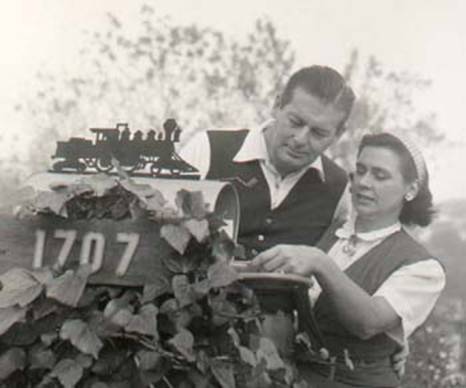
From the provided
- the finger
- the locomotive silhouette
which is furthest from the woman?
the locomotive silhouette

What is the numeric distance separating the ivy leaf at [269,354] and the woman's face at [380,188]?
19.5 inches

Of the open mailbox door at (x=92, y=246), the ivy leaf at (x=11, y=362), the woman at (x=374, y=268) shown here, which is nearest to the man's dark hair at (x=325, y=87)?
the woman at (x=374, y=268)

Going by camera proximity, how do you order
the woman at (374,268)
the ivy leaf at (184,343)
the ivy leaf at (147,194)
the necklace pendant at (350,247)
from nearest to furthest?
the ivy leaf at (184,343) → the ivy leaf at (147,194) → the woman at (374,268) → the necklace pendant at (350,247)

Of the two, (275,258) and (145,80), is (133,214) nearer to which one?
(275,258)

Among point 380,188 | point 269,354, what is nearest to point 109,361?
point 269,354

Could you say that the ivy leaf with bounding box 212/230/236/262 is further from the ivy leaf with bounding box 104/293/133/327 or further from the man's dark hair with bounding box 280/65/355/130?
the man's dark hair with bounding box 280/65/355/130

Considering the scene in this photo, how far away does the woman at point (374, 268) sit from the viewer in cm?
176

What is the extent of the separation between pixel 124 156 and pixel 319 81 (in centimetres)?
52

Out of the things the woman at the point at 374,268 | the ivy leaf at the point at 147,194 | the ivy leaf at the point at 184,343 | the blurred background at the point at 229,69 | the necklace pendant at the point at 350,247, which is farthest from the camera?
the blurred background at the point at 229,69

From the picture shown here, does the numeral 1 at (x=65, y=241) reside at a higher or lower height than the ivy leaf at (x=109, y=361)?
higher

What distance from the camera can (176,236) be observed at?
4.94ft

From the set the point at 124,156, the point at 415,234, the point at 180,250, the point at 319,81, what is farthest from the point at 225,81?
the point at 180,250

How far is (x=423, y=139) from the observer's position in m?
1.98

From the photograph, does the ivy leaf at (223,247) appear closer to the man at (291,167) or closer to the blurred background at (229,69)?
the man at (291,167)
